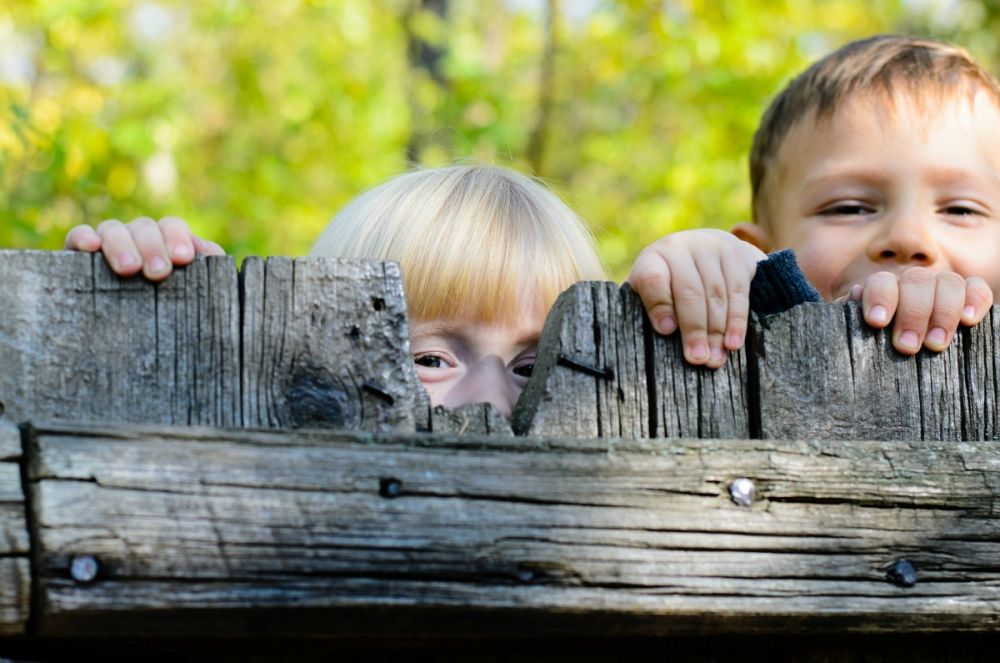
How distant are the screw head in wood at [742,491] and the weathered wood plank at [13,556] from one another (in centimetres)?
86

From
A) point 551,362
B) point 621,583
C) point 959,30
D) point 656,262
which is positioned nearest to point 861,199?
point 656,262

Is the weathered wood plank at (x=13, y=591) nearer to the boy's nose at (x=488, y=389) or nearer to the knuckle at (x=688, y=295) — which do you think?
the knuckle at (x=688, y=295)

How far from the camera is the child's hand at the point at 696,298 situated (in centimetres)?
168

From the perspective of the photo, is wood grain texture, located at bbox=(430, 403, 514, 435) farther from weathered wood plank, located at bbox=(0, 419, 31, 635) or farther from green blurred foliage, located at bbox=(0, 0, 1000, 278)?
green blurred foliage, located at bbox=(0, 0, 1000, 278)

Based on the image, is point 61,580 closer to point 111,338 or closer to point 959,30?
Answer: point 111,338

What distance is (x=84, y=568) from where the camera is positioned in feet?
4.19

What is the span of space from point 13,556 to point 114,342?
336mm

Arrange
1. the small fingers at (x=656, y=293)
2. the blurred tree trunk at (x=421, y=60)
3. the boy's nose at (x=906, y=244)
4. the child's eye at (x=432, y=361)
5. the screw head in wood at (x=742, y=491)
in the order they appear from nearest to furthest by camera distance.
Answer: the screw head in wood at (x=742, y=491) < the small fingers at (x=656, y=293) < the child's eye at (x=432, y=361) < the boy's nose at (x=906, y=244) < the blurred tree trunk at (x=421, y=60)

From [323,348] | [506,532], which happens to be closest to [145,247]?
[323,348]

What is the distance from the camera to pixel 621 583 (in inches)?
56.3

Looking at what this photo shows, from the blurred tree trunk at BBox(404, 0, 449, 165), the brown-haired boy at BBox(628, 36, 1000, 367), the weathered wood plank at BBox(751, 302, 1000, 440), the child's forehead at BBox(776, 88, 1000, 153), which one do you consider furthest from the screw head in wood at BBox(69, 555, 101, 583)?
the blurred tree trunk at BBox(404, 0, 449, 165)

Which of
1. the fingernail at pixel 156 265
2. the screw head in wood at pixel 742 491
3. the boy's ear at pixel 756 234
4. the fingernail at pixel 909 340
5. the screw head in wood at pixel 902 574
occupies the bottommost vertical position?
the screw head in wood at pixel 902 574

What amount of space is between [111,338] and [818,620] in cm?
100

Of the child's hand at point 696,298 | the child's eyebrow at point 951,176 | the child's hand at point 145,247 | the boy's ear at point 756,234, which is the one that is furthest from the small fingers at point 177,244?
the boy's ear at point 756,234
